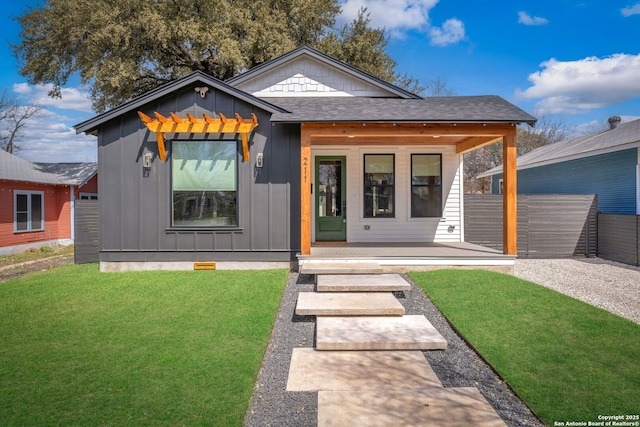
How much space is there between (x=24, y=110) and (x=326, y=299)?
117 feet

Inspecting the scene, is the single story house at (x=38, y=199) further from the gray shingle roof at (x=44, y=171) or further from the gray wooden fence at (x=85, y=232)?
the gray wooden fence at (x=85, y=232)

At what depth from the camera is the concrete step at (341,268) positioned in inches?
255

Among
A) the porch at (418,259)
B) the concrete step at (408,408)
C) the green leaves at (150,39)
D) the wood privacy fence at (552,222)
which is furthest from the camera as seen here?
the green leaves at (150,39)

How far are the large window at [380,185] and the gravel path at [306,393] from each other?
4.68m

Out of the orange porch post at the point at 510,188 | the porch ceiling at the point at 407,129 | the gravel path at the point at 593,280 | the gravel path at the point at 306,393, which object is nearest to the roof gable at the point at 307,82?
the porch ceiling at the point at 407,129

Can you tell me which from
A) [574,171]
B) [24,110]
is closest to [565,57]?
[574,171]

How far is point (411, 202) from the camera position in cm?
952

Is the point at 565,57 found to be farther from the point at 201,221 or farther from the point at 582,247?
the point at 201,221

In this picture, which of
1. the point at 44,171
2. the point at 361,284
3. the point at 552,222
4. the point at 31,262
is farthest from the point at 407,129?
the point at 44,171

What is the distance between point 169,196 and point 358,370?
5.75 m

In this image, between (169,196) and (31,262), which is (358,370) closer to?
(169,196)

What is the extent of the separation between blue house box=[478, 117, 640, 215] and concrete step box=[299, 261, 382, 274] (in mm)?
8351

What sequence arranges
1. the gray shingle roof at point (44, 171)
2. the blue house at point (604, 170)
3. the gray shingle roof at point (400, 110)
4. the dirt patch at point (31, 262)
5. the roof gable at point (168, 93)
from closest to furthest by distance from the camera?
the gray shingle roof at point (400, 110) < the roof gable at point (168, 93) < the dirt patch at point (31, 262) < the blue house at point (604, 170) < the gray shingle roof at point (44, 171)

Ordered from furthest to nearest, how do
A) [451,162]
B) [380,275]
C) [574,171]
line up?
[574,171], [451,162], [380,275]
